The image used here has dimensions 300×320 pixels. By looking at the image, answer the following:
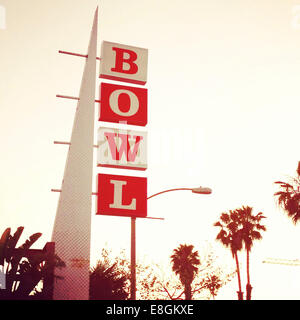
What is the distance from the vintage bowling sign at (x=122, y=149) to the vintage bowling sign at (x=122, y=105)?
70 centimetres

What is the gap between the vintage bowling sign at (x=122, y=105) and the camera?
90.6 ft

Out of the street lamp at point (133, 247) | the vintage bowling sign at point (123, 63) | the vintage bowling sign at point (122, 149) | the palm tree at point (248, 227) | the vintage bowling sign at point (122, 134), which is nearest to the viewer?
the street lamp at point (133, 247)

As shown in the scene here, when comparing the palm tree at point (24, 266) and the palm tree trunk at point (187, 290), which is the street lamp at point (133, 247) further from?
the palm tree trunk at point (187, 290)

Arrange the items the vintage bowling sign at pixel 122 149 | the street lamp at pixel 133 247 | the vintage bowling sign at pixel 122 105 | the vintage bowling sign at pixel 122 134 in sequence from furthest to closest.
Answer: the vintage bowling sign at pixel 122 105 < the vintage bowling sign at pixel 122 149 < the vintage bowling sign at pixel 122 134 < the street lamp at pixel 133 247

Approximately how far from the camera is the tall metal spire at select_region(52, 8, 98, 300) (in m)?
23.2

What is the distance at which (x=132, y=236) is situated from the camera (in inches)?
864

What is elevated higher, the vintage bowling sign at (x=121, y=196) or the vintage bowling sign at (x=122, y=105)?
the vintage bowling sign at (x=122, y=105)

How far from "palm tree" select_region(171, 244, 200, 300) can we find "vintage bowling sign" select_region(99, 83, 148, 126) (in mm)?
30525

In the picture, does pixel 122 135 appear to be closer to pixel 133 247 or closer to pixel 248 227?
pixel 133 247

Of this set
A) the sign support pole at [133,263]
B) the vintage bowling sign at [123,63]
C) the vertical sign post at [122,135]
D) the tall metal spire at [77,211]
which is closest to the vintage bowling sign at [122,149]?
the vertical sign post at [122,135]

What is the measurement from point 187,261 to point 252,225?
1137 cm
